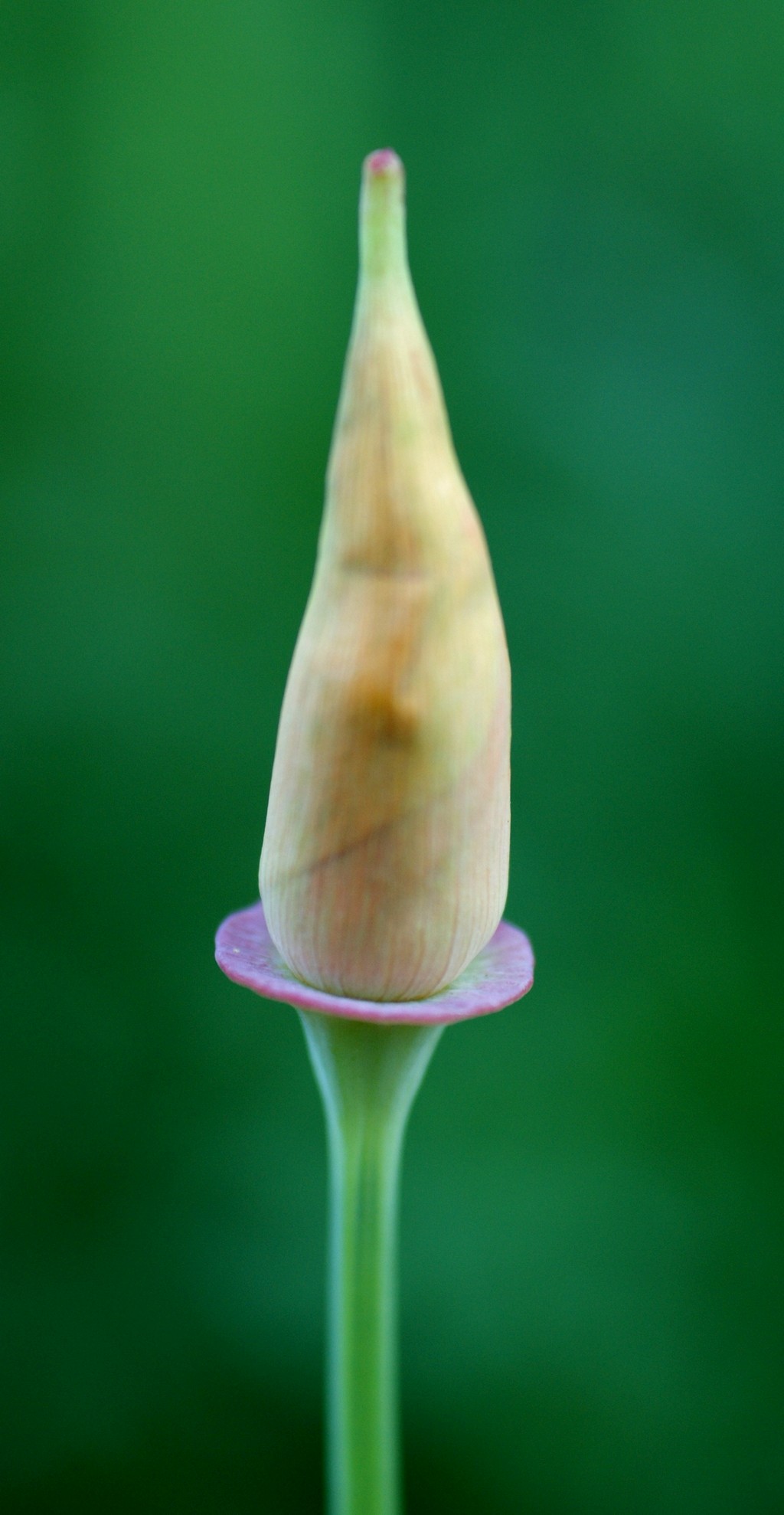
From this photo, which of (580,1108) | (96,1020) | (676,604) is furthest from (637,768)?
(96,1020)

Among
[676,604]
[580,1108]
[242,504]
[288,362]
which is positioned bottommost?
[580,1108]

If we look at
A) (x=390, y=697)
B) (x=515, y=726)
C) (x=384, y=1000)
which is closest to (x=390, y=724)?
(x=390, y=697)

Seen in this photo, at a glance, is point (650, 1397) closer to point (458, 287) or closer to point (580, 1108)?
point (580, 1108)

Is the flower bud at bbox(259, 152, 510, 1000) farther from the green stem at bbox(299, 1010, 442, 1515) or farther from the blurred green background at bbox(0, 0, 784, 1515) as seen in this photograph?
the blurred green background at bbox(0, 0, 784, 1515)

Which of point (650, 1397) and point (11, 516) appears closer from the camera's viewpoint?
point (650, 1397)

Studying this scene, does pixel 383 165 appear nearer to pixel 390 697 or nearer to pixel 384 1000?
pixel 390 697

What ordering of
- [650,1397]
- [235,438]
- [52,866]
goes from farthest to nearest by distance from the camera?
[235,438]
[52,866]
[650,1397]

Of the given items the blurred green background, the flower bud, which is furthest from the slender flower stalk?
the blurred green background

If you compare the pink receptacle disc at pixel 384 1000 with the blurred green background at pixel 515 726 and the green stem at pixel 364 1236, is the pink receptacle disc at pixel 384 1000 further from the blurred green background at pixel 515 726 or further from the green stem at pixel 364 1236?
the blurred green background at pixel 515 726
